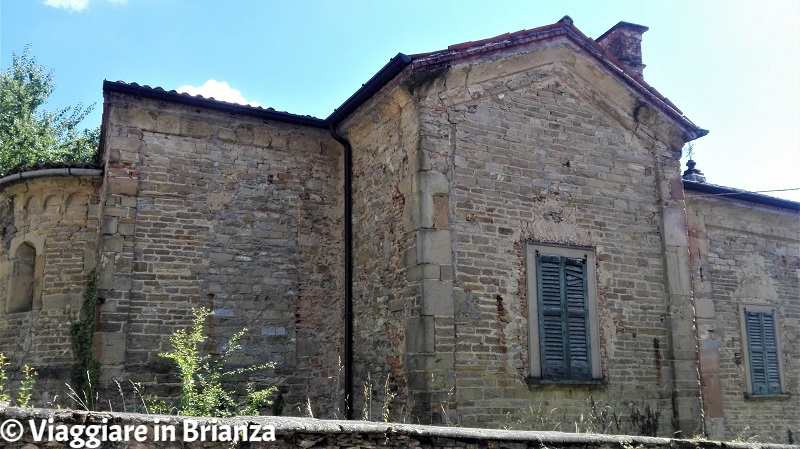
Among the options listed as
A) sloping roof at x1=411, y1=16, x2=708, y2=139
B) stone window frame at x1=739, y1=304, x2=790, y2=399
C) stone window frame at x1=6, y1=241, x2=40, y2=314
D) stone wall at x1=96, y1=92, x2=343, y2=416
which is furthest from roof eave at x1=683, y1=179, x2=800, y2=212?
stone window frame at x1=6, y1=241, x2=40, y2=314

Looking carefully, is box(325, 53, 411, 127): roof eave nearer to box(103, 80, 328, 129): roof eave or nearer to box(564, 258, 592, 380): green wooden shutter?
box(103, 80, 328, 129): roof eave

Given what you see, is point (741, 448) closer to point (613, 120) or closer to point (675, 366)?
point (675, 366)

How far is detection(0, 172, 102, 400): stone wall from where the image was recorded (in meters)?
9.27

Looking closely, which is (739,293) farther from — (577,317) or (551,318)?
(551,318)

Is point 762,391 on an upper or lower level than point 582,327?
lower

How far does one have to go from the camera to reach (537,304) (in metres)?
8.80

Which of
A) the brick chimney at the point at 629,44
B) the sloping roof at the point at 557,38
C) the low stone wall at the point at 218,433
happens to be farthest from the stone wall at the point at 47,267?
the brick chimney at the point at 629,44

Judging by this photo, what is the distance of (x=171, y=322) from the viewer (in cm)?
914

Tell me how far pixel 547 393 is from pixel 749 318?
583 cm

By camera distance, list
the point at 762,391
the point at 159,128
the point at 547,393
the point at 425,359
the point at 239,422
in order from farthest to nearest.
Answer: the point at 762,391, the point at 159,128, the point at 547,393, the point at 425,359, the point at 239,422

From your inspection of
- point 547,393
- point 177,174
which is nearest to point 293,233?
point 177,174

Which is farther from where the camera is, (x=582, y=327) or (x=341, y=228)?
(x=341, y=228)

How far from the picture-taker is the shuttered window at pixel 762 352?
12219 millimetres

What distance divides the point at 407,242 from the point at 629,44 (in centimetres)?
644
